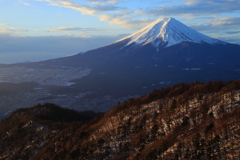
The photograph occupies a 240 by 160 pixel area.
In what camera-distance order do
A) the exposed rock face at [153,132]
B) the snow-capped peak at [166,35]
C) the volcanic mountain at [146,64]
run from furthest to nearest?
the snow-capped peak at [166,35], the volcanic mountain at [146,64], the exposed rock face at [153,132]

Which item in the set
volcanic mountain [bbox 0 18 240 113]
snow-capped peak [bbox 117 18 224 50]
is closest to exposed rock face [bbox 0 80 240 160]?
volcanic mountain [bbox 0 18 240 113]

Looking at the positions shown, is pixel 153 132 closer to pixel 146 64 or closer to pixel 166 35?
pixel 146 64

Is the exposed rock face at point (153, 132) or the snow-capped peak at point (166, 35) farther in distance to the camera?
the snow-capped peak at point (166, 35)

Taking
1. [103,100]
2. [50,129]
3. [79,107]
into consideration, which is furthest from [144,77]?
[50,129]

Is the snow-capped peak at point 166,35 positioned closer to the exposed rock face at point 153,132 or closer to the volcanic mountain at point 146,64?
the volcanic mountain at point 146,64

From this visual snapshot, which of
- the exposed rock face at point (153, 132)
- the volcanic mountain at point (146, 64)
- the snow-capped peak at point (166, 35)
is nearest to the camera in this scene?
the exposed rock face at point (153, 132)

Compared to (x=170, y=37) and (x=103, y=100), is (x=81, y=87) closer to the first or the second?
(x=103, y=100)

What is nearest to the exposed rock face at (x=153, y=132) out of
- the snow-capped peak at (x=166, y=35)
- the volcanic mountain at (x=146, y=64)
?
the volcanic mountain at (x=146, y=64)
